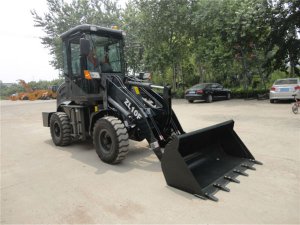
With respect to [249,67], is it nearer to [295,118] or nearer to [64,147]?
[295,118]

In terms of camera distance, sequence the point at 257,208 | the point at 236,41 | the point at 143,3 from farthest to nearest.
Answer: the point at 143,3 < the point at 236,41 < the point at 257,208

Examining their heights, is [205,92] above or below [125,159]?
above

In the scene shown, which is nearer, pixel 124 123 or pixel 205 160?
pixel 205 160

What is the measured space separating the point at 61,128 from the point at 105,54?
7.26 ft

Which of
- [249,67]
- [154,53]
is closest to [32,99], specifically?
[154,53]

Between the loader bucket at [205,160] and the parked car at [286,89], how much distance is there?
10.8m

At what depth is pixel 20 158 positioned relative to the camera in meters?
5.89

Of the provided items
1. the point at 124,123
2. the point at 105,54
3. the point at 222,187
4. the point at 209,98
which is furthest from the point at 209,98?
the point at 222,187

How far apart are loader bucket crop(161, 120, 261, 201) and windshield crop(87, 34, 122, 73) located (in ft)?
9.46

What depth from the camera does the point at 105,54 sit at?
5.98m

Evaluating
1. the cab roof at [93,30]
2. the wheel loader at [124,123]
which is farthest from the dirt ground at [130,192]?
the cab roof at [93,30]

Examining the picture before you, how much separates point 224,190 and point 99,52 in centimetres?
403

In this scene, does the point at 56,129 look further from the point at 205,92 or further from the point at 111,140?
the point at 205,92

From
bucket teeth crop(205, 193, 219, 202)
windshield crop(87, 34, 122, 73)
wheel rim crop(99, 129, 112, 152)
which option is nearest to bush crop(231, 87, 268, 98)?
windshield crop(87, 34, 122, 73)
